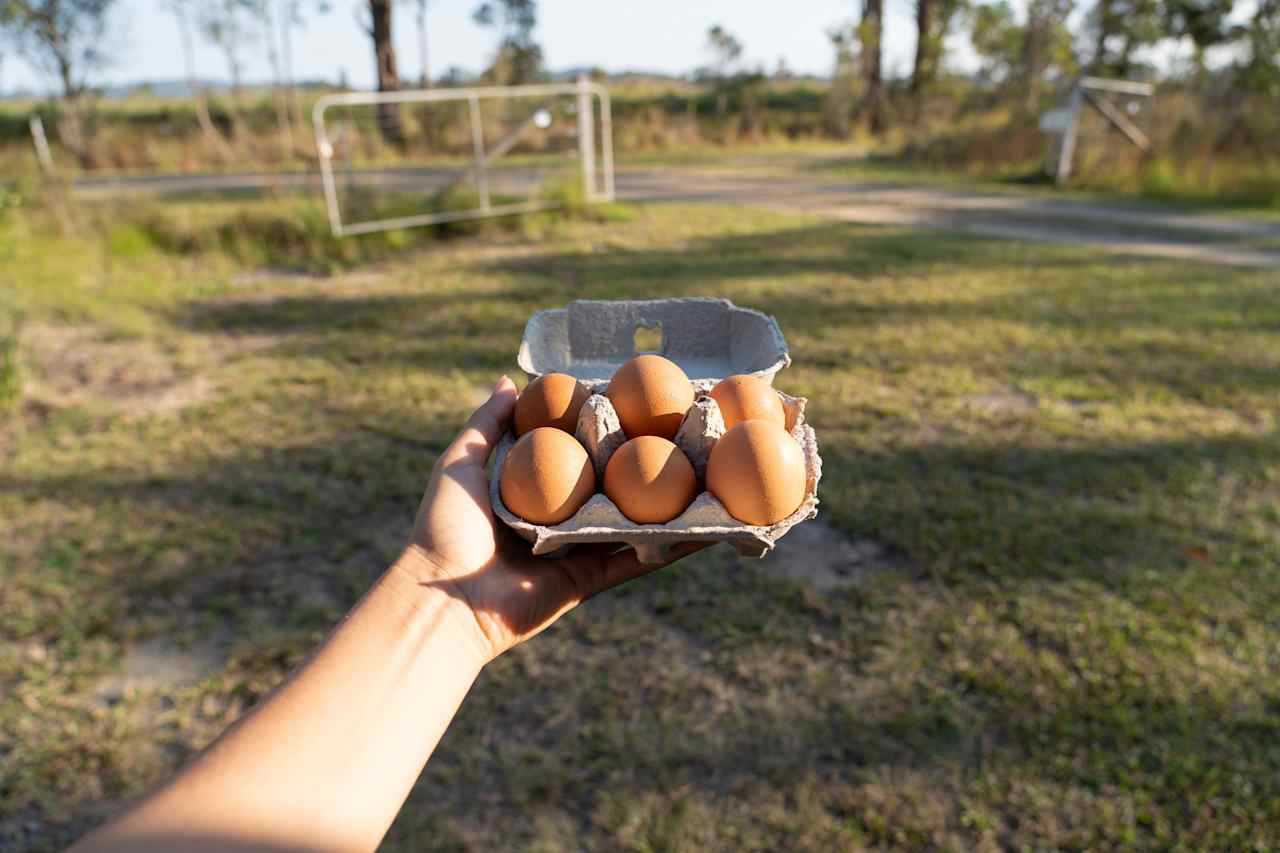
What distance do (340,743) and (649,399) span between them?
3.12 feet

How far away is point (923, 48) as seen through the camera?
76.1 feet

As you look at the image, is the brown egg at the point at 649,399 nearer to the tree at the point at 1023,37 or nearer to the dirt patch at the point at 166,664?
the dirt patch at the point at 166,664

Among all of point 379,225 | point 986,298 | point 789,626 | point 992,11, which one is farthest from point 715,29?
point 789,626

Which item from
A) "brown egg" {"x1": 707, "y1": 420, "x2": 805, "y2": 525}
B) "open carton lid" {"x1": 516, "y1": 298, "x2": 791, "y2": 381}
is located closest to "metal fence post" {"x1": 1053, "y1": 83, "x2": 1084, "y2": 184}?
"open carton lid" {"x1": 516, "y1": 298, "x2": 791, "y2": 381}

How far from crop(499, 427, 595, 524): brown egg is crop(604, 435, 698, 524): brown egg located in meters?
0.07

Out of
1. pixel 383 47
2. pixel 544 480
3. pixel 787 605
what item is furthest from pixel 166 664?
pixel 383 47

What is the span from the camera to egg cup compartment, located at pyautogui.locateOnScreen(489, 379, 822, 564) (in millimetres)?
1671

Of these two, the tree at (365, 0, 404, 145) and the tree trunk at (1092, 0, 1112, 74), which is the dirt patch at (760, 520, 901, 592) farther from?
the tree trunk at (1092, 0, 1112, 74)

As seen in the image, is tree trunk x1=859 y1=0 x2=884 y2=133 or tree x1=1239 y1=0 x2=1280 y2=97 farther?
tree trunk x1=859 y1=0 x2=884 y2=133

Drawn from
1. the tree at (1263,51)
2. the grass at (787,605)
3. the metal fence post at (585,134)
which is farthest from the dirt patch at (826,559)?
the tree at (1263,51)

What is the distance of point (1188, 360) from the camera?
5.77m

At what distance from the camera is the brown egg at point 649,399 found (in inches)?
77.5

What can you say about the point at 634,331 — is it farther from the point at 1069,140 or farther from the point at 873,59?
the point at 873,59

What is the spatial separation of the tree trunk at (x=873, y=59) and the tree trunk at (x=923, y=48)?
1.21 metres
